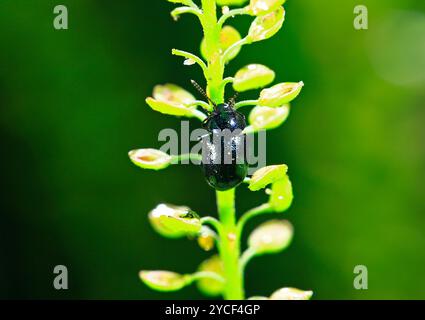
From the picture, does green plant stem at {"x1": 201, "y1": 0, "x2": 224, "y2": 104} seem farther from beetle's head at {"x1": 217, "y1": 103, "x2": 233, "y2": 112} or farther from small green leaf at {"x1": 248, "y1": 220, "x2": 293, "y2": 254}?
small green leaf at {"x1": 248, "y1": 220, "x2": 293, "y2": 254}

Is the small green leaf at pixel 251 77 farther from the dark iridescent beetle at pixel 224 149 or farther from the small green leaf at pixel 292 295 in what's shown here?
the small green leaf at pixel 292 295

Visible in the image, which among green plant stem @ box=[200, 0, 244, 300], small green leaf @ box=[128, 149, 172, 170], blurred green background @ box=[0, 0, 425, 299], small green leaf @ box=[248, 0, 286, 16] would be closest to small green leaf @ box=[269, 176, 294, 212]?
green plant stem @ box=[200, 0, 244, 300]

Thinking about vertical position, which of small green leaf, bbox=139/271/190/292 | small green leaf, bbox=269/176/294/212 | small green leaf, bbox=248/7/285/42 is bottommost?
small green leaf, bbox=139/271/190/292

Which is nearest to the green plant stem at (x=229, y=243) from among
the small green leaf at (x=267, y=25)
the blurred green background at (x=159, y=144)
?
the small green leaf at (x=267, y=25)

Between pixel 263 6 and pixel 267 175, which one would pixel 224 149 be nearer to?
pixel 267 175
